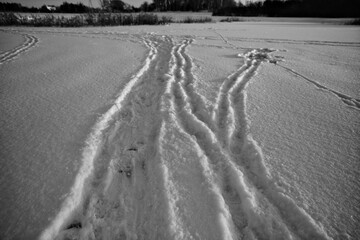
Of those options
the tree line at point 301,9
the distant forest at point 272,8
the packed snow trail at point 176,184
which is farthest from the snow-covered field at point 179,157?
the tree line at point 301,9

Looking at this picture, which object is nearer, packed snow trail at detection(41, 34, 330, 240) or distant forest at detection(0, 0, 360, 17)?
packed snow trail at detection(41, 34, 330, 240)

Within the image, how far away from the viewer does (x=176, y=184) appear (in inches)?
49.1

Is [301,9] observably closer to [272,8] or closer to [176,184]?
[272,8]

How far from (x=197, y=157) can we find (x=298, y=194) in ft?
2.35

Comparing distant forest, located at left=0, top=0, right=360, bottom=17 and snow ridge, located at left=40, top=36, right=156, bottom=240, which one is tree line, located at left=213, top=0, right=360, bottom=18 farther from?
snow ridge, located at left=40, top=36, right=156, bottom=240

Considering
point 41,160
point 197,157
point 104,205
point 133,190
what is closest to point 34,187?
point 41,160

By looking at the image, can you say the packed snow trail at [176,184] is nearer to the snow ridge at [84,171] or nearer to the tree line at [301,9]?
the snow ridge at [84,171]

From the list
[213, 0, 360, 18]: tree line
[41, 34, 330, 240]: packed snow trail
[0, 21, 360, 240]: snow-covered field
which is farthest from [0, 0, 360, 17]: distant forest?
[41, 34, 330, 240]: packed snow trail

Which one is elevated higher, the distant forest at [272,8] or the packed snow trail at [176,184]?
the distant forest at [272,8]

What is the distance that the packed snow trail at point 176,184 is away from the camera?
103 cm

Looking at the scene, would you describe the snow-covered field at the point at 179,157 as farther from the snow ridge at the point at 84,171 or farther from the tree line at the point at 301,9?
the tree line at the point at 301,9

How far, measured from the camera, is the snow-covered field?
3.44 ft

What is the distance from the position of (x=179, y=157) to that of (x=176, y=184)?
25cm

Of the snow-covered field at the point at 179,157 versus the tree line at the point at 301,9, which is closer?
the snow-covered field at the point at 179,157
